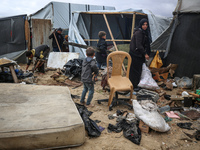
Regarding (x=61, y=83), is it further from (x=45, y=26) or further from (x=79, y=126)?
(x=45, y=26)

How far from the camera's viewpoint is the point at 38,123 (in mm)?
2205

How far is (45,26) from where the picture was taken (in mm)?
9750

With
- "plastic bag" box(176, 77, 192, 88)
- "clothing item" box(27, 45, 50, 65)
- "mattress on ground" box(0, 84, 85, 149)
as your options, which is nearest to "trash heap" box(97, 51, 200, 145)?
"plastic bag" box(176, 77, 192, 88)

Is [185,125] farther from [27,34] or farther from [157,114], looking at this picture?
[27,34]

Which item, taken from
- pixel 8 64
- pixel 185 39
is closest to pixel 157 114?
pixel 185 39

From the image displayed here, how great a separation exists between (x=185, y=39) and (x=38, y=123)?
233 inches

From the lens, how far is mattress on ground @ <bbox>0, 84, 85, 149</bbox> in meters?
2.04

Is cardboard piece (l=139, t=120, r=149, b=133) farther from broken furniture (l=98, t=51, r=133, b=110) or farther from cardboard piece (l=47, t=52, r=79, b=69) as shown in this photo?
cardboard piece (l=47, t=52, r=79, b=69)

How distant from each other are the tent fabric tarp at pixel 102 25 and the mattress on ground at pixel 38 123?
612cm

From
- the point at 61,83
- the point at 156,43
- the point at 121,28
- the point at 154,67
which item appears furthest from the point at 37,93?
the point at 121,28

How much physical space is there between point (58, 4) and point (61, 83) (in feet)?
26.7

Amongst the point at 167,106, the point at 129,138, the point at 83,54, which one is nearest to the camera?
the point at 129,138

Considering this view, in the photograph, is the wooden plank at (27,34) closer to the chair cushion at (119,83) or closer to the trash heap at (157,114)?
the trash heap at (157,114)

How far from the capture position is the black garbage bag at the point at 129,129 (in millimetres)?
2836
